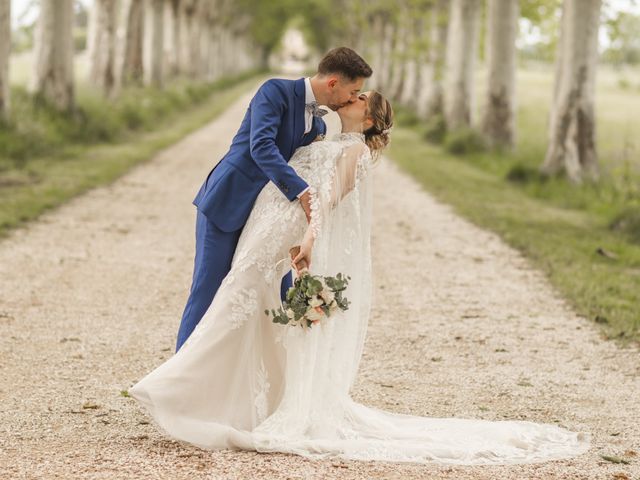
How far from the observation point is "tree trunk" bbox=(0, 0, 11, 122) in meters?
17.1

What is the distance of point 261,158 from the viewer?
4883 millimetres

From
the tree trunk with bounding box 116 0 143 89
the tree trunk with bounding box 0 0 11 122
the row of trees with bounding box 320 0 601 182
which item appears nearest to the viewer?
the row of trees with bounding box 320 0 601 182

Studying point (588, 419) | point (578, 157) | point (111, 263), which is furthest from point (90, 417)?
point (578, 157)

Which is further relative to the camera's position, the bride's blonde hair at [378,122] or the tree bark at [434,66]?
the tree bark at [434,66]

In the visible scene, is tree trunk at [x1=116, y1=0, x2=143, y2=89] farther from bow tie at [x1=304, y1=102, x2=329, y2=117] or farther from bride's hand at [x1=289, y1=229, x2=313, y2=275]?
bride's hand at [x1=289, y1=229, x2=313, y2=275]

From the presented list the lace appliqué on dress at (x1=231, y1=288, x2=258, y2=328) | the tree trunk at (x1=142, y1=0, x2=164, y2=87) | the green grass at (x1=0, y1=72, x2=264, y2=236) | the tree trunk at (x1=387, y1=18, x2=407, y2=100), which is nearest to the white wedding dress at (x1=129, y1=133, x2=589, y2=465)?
the lace appliqué on dress at (x1=231, y1=288, x2=258, y2=328)

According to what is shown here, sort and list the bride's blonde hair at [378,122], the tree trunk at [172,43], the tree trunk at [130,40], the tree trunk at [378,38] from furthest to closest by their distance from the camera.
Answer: the tree trunk at [378,38]
the tree trunk at [172,43]
the tree trunk at [130,40]
the bride's blonde hair at [378,122]

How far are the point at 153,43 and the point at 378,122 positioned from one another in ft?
92.4

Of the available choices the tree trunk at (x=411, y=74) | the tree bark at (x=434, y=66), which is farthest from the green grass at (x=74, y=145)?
the tree trunk at (x=411, y=74)

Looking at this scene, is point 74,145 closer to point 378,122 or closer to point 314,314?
point 378,122

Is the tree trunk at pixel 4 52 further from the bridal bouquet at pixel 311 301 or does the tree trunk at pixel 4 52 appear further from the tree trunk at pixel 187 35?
the tree trunk at pixel 187 35

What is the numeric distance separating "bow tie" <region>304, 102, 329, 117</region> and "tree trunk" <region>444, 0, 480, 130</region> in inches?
787

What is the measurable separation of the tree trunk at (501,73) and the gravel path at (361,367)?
A: 29.7ft

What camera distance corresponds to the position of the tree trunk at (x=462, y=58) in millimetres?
24750
